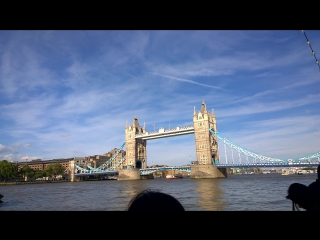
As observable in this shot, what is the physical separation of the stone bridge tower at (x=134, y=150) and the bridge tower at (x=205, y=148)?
50.8 feet

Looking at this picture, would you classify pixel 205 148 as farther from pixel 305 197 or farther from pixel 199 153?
pixel 305 197

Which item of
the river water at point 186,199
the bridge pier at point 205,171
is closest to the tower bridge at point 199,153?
the bridge pier at point 205,171

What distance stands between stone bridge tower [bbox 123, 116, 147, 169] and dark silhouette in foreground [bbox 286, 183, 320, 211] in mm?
52065

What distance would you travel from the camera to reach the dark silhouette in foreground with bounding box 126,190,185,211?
105cm

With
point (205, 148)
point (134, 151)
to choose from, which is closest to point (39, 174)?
point (134, 151)

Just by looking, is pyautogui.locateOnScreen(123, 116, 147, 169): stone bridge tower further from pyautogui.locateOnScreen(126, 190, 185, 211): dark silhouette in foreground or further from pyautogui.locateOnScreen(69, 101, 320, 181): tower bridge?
pyautogui.locateOnScreen(126, 190, 185, 211): dark silhouette in foreground

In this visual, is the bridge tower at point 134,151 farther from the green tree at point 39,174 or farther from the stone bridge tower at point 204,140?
the green tree at point 39,174

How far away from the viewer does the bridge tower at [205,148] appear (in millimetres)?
38938

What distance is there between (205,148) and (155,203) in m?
43.9
